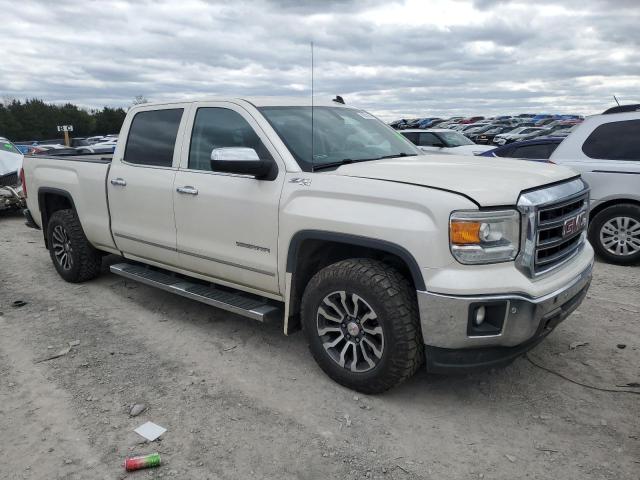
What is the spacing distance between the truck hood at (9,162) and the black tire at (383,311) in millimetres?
9838

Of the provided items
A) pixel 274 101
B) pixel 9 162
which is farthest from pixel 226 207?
pixel 9 162

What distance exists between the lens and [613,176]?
655 centimetres

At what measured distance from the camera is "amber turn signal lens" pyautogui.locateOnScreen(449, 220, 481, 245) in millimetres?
2918

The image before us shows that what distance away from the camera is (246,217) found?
153 inches

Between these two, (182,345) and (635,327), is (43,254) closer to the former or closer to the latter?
(182,345)

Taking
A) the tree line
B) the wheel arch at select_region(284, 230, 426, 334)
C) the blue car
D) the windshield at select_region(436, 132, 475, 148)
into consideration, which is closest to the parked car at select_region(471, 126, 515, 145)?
the windshield at select_region(436, 132, 475, 148)

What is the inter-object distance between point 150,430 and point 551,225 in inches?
104

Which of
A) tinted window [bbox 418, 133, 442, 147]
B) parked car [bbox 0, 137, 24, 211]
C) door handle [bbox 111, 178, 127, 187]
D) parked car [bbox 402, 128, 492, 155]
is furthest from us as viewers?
tinted window [bbox 418, 133, 442, 147]

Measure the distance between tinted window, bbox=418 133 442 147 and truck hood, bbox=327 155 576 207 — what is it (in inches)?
383

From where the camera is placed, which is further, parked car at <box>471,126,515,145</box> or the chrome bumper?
parked car at <box>471,126,515,145</box>

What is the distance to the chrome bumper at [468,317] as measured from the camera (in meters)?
2.93

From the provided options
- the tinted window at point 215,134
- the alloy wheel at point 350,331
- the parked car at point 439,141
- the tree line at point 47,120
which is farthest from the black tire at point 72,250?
the tree line at point 47,120

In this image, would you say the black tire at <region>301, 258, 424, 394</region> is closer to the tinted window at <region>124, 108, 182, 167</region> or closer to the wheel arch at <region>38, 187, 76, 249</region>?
the tinted window at <region>124, 108, 182, 167</region>

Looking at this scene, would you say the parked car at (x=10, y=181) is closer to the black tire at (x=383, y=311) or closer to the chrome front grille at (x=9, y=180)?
the chrome front grille at (x=9, y=180)
